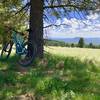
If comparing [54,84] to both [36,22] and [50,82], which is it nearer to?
[50,82]

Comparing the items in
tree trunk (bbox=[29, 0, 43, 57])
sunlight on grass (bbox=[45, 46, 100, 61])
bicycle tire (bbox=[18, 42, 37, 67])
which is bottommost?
sunlight on grass (bbox=[45, 46, 100, 61])

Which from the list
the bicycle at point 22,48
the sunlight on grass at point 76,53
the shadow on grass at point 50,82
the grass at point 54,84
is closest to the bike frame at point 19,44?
the bicycle at point 22,48

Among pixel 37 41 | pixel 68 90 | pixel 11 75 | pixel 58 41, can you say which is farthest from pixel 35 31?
pixel 68 90

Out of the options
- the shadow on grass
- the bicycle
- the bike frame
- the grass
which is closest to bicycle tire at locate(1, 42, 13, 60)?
the bicycle

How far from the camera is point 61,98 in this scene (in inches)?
235

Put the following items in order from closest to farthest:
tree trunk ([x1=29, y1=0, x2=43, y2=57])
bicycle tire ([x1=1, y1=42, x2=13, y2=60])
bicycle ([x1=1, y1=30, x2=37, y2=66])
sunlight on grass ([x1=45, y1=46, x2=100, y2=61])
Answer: bicycle ([x1=1, y1=30, x2=37, y2=66])
tree trunk ([x1=29, y1=0, x2=43, y2=57])
bicycle tire ([x1=1, y1=42, x2=13, y2=60])
sunlight on grass ([x1=45, y1=46, x2=100, y2=61])

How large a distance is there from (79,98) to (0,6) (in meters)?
6.58

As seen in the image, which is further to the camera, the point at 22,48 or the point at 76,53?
the point at 76,53

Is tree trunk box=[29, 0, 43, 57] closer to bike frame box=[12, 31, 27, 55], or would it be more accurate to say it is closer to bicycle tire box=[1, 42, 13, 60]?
→ bike frame box=[12, 31, 27, 55]

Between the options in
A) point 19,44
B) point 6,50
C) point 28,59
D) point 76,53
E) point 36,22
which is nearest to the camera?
point 28,59

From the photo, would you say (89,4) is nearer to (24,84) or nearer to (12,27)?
(12,27)

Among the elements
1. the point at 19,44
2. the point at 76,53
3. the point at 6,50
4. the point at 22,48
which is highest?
the point at 19,44

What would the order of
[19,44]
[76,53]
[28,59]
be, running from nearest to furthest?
[28,59] → [19,44] → [76,53]

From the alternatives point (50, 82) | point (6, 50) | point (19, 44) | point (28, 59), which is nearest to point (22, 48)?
point (19, 44)
